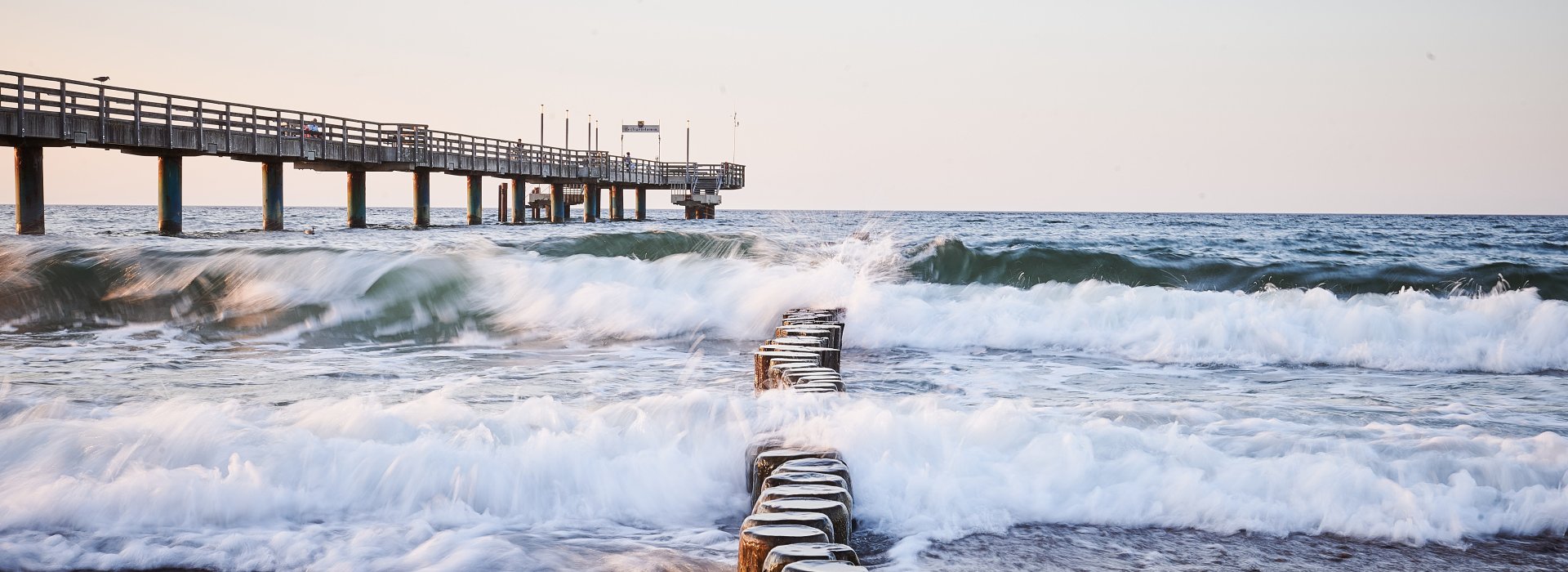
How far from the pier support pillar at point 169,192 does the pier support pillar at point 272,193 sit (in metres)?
3.31

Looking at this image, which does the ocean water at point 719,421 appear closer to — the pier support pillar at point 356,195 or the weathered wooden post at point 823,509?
the weathered wooden post at point 823,509

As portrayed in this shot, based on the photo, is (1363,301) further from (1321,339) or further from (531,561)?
(531,561)

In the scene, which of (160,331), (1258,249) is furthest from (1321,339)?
(1258,249)

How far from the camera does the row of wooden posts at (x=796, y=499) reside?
2842 millimetres

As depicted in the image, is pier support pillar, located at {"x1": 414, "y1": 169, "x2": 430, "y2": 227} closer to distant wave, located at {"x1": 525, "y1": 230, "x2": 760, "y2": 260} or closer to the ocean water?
distant wave, located at {"x1": 525, "y1": 230, "x2": 760, "y2": 260}

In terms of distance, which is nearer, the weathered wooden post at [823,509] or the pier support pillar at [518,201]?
the weathered wooden post at [823,509]

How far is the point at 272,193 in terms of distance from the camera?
2798 centimetres

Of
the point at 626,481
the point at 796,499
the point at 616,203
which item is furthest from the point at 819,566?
the point at 616,203

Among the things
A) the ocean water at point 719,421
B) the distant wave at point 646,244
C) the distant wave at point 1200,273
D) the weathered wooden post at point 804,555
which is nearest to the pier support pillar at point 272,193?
the distant wave at point 646,244

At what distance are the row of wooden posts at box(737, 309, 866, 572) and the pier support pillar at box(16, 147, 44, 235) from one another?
67.3 ft

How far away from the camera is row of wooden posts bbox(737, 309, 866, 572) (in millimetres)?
2842

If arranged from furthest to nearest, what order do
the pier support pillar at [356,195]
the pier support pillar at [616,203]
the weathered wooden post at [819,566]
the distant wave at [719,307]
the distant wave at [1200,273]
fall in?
1. the pier support pillar at [616,203]
2. the pier support pillar at [356,195]
3. the distant wave at [1200,273]
4. the distant wave at [719,307]
5. the weathered wooden post at [819,566]

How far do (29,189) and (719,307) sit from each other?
16.5 meters

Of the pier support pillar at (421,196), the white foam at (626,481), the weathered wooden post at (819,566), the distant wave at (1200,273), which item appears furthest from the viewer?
the pier support pillar at (421,196)
